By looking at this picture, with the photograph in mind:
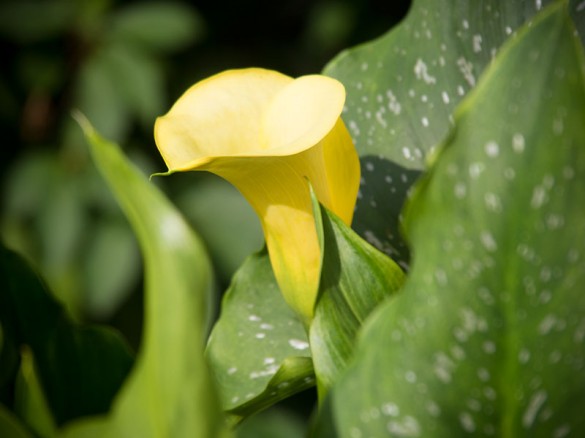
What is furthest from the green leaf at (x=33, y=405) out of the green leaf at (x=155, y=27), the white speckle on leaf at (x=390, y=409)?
the green leaf at (x=155, y=27)

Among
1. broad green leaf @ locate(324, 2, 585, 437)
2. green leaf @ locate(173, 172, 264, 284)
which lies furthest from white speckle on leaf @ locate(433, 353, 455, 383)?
green leaf @ locate(173, 172, 264, 284)

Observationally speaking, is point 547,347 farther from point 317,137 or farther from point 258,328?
point 258,328

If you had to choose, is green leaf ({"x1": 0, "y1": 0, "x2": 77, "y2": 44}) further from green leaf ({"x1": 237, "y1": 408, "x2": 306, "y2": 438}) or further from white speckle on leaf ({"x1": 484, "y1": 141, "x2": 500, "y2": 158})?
white speckle on leaf ({"x1": 484, "y1": 141, "x2": 500, "y2": 158})

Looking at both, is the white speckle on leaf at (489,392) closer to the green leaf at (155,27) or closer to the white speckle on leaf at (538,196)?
the white speckle on leaf at (538,196)

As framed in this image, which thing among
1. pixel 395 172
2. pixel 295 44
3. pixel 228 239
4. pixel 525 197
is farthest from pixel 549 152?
pixel 295 44

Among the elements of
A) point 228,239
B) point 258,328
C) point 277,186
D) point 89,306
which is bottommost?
point 89,306
